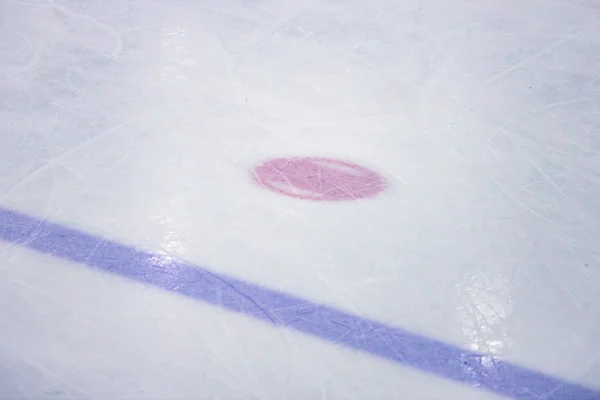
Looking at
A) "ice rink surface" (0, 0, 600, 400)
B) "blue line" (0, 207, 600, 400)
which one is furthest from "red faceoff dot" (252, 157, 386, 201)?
"blue line" (0, 207, 600, 400)

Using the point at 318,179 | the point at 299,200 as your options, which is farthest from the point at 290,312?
the point at 318,179

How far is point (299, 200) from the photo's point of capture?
1.86 meters

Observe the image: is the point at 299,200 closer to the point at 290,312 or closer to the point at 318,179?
the point at 318,179

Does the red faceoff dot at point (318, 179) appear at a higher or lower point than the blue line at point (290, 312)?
higher

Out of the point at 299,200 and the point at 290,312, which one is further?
the point at 299,200

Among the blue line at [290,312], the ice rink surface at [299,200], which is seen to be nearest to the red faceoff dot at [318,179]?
the ice rink surface at [299,200]

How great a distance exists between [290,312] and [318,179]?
528 mm

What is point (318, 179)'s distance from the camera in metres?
1.94

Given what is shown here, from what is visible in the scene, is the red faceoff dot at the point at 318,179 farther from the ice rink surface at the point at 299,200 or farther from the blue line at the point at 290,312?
the blue line at the point at 290,312

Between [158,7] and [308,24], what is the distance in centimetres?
59

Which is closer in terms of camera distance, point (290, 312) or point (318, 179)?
point (290, 312)

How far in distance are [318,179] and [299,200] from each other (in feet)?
0.36

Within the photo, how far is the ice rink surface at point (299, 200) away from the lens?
4.65ft

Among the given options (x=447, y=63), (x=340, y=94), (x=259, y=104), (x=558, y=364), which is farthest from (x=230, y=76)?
(x=558, y=364)
